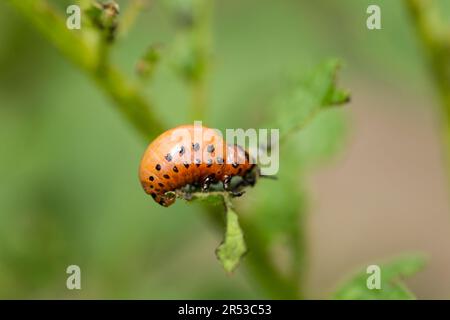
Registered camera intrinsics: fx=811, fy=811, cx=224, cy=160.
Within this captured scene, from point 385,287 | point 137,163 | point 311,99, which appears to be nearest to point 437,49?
point 311,99

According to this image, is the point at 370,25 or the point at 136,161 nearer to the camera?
the point at 370,25

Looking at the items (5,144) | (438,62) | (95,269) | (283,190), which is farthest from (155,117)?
(5,144)

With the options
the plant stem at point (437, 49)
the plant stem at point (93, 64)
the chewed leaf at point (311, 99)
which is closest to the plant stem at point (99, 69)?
the plant stem at point (93, 64)

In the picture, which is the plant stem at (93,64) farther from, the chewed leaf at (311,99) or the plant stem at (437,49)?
the plant stem at (437,49)

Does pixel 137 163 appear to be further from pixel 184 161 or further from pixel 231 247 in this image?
pixel 231 247
